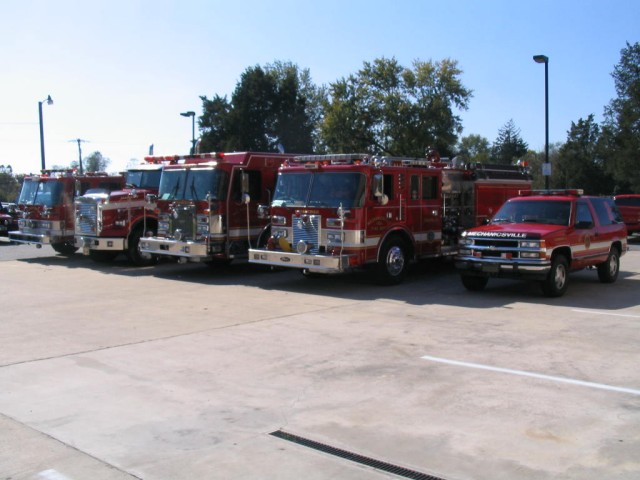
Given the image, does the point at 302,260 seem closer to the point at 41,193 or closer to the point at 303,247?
the point at 303,247

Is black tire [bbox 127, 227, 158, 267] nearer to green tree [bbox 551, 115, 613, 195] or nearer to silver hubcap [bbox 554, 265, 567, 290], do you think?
silver hubcap [bbox 554, 265, 567, 290]

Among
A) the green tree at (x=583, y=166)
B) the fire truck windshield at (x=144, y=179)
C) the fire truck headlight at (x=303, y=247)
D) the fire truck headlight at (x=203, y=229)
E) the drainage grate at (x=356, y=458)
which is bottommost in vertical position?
the drainage grate at (x=356, y=458)

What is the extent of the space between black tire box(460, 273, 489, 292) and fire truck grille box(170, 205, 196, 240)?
6260 millimetres

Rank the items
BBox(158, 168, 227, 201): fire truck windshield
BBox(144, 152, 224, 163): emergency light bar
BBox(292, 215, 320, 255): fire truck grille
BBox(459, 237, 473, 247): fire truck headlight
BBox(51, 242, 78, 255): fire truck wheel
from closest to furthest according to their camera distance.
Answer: BBox(459, 237, 473, 247): fire truck headlight
BBox(292, 215, 320, 255): fire truck grille
BBox(158, 168, 227, 201): fire truck windshield
BBox(144, 152, 224, 163): emergency light bar
BBox(51, 242, 78, 255): fire truck wheel

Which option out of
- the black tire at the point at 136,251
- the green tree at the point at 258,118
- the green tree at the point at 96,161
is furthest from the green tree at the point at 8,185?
the black tire at the point at 136,251

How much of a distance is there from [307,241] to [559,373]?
7.06 metres

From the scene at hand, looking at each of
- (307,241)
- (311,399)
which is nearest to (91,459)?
(311,399)

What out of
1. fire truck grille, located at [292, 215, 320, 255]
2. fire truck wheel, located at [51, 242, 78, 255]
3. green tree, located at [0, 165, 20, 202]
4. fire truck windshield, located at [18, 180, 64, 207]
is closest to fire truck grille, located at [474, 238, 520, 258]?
fire truck grille, located at [292, 215, 320, 255]

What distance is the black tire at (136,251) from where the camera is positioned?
57.0 ft

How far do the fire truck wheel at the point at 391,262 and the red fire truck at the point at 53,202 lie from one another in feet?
33.1

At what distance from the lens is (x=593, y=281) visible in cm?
1472

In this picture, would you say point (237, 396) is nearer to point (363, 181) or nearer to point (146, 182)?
point (363, 181)

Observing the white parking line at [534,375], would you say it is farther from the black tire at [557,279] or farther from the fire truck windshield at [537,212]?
the fire truck windshield at [537,212]

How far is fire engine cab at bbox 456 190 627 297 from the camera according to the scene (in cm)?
1170
